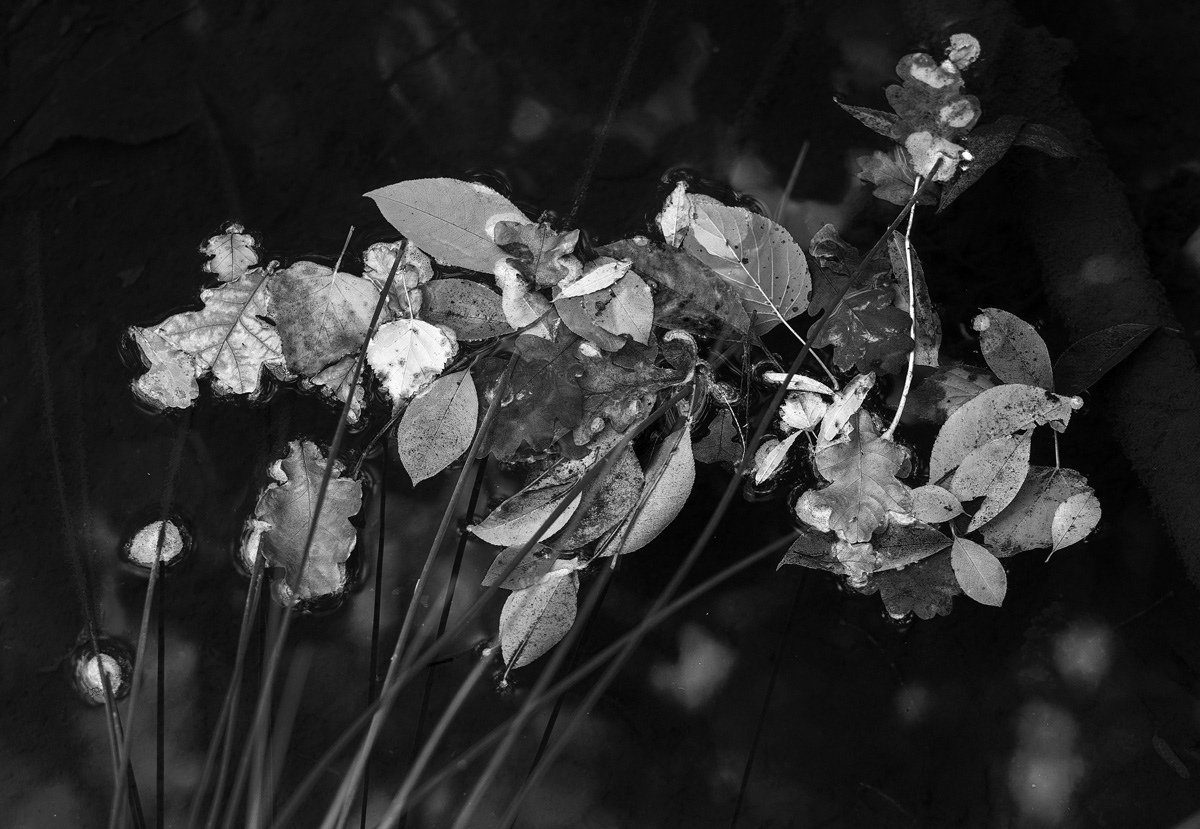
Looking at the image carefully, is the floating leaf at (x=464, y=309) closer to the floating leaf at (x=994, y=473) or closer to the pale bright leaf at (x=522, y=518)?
the pale bright leaf at (x=522, y=518)

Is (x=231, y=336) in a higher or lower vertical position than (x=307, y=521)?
higher

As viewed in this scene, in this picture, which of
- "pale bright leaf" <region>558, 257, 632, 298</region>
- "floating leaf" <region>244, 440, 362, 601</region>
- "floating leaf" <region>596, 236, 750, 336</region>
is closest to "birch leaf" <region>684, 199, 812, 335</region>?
"floating leaf" <region>596, 236, 750, 336</region>

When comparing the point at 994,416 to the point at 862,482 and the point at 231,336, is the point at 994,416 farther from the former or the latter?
Result: the point at 231,336

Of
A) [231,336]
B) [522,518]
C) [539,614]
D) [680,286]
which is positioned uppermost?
[680,286]

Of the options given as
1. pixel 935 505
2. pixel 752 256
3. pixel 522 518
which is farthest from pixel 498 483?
pixel 935 505

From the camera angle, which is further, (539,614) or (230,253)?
(230,253)

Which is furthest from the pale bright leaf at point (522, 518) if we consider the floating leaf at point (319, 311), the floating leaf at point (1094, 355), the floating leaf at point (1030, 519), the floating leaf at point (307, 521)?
the floating leaf at point (1094, 355)

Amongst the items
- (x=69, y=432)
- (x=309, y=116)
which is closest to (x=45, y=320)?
(x=69, y=432)
